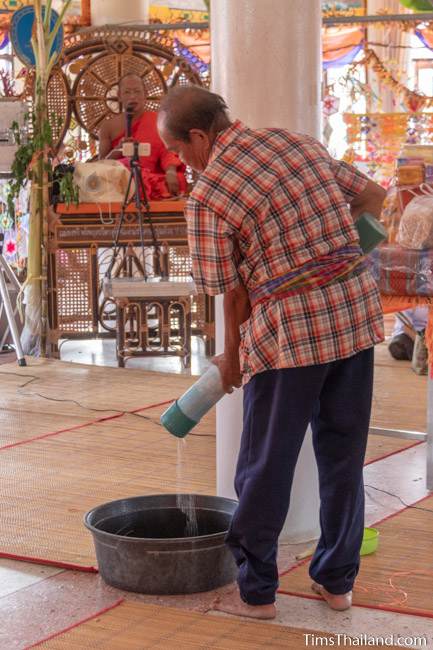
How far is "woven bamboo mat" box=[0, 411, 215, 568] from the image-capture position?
3256 millimetres

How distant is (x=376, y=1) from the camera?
43.5 feet

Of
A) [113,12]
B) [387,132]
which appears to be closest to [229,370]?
[387,132]

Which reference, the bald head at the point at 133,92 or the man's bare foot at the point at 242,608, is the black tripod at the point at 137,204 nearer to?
the bald head at the point at 133,92

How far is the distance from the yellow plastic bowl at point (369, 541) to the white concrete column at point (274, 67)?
21cm

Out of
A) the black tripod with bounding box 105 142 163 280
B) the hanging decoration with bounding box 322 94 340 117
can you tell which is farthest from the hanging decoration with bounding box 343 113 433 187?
the black tripod with bounding box 105 142 163 280

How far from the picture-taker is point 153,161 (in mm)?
7055

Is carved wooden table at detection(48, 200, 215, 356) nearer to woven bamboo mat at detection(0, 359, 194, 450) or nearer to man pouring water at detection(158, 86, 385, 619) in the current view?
woven bamboo mat at detection(0, 359, 194, 450)

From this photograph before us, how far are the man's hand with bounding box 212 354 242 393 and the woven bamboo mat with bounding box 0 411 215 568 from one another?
13.5 inches

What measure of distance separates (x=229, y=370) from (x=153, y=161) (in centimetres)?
465

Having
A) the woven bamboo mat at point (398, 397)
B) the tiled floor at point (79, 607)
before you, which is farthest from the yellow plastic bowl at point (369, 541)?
the woven bamboo mat at point (398, 397)

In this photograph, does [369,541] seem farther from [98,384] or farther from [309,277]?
[98,384]

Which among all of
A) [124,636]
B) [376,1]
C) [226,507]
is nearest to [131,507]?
[226,507]

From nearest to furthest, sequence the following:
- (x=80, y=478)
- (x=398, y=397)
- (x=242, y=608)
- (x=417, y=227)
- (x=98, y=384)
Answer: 1. (x=242, y=608)
2. (x=417, y=227)
3. (x=80, y=478)
4. (x=398, y=397)
5. (x=98, y=384)

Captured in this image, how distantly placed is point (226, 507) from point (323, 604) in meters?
0.40
